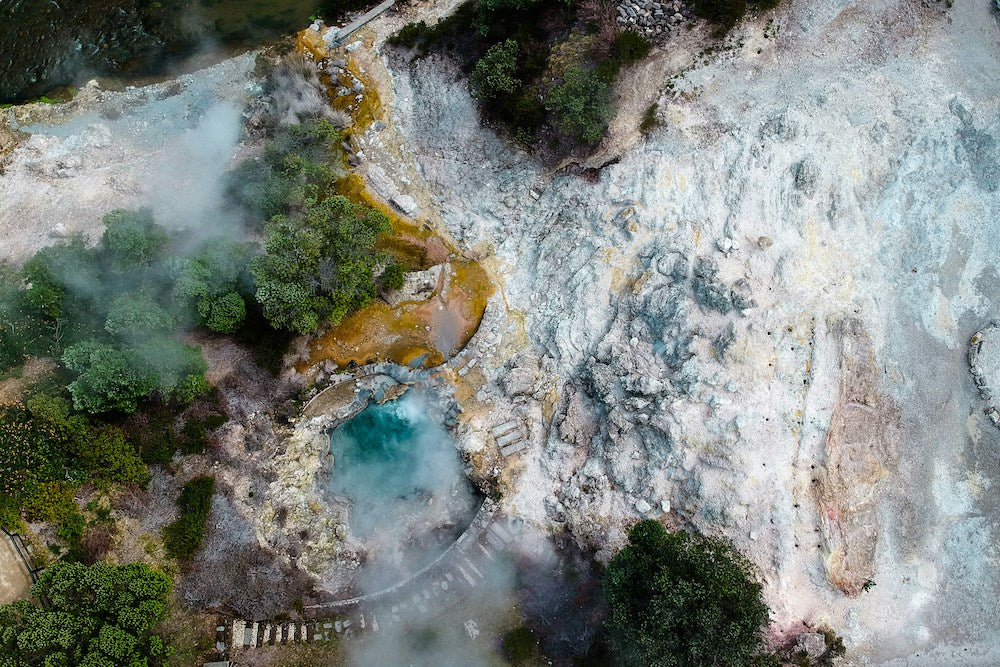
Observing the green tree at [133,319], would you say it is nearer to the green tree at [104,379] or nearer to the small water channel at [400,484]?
the green tree at [104,379]

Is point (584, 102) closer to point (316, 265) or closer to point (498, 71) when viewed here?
point (498, 71)

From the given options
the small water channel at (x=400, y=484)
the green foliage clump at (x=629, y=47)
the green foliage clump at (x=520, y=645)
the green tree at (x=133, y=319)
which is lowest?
the green foliage clump at (x=520, y=645)

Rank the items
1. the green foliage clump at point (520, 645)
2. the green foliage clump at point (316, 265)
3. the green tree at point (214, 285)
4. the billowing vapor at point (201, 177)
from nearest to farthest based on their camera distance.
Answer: the green foliage clump at point (520, 645) < the green tree at point (214, 285) < the green foliage clump at point (316, 265) < the billowing vapor at point (201, 177)

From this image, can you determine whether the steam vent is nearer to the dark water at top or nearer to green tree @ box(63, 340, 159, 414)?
green tree @ box(63, 340, 159, 414)

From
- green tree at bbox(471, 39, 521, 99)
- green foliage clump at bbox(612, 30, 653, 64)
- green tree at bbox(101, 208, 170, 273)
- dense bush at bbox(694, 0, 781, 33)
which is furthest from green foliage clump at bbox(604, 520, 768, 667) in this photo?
green tree at bbox(101, 208, 170, 273)

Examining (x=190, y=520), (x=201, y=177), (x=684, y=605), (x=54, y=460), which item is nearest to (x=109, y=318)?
(x=54, y=460)

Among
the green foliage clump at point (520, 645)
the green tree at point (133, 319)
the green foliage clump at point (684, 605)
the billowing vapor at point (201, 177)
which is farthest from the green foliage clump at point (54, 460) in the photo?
the green foliage clump at point (684, 605)

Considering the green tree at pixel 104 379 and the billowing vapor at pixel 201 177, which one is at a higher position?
the billowing vapor at pixel 201 177
